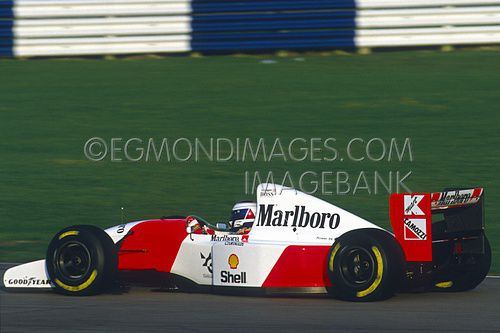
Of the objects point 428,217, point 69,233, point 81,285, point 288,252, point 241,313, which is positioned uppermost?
point 428,217

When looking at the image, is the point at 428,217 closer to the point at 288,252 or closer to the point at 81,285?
the point at 288,252

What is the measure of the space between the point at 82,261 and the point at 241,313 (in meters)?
1.61

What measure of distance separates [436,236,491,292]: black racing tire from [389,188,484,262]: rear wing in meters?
0.22

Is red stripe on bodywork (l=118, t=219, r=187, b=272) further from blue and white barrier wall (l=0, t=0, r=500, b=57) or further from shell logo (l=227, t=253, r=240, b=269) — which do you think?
blue and white barrier wall (l=0, t=0, r=500, b=57)

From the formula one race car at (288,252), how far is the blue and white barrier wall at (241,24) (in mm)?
9320

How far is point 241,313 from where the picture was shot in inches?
297

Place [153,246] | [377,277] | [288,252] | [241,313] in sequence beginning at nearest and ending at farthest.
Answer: [241,313], [377,277], [288,252], [153,246]

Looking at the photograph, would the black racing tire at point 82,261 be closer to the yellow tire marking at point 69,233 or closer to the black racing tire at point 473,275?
the yellow tire marking at point 69,233

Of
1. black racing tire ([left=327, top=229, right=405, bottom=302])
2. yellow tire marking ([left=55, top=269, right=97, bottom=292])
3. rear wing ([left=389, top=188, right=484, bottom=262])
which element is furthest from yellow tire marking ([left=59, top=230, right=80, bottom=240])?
rear wing ([left=389, top=188, right=484, bottom=262])

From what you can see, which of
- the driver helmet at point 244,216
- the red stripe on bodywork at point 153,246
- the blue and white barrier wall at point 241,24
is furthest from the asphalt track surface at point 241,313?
the blue and white barrier wall at point 241,24

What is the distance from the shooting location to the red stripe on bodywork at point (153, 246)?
Result: 27.7 feet

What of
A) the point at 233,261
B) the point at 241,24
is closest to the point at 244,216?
the point at 233,261

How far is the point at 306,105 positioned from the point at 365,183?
313 centimetres

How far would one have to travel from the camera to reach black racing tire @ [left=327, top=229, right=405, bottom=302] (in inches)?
303
